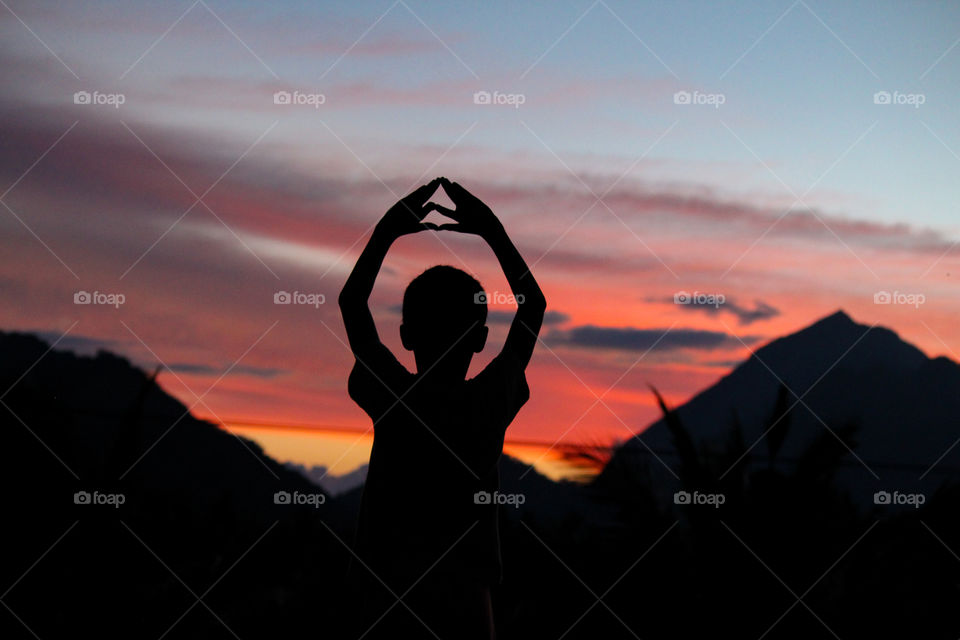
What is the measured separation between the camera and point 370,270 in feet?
7.95

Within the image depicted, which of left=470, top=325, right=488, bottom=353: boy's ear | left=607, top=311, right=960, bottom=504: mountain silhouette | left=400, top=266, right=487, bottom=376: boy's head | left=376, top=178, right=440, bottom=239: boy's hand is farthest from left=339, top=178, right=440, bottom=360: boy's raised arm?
left=607, top=311, right=960, bottom=504: mountain silhouette

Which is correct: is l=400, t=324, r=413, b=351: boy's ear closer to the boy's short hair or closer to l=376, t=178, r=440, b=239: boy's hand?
the boy's short hair

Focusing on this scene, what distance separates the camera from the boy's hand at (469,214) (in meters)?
2.56

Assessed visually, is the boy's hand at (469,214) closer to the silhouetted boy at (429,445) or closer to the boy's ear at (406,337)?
the silhouetted boy at (429,445)

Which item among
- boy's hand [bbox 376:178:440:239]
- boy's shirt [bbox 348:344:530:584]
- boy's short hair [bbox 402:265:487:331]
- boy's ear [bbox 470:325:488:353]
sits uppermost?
boy's hand [bbox 376:178:440:239]

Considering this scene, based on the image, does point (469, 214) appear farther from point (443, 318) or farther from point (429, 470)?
point (429, 470)

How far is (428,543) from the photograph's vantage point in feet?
7.24

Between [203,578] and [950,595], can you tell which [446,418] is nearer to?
[950,595]

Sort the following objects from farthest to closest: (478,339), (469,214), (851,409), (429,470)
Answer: (851,409) < (469,214) < (478,339) < (429,470)

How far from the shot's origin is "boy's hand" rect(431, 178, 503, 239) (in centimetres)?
256

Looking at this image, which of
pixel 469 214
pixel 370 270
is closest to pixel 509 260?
pixel 469 214

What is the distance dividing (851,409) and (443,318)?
79.2 ft

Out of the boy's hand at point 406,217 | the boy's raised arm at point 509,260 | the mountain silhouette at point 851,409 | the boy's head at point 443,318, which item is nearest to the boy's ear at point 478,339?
the boy's head at point 443,318

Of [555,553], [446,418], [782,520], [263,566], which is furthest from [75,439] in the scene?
[446,418]
